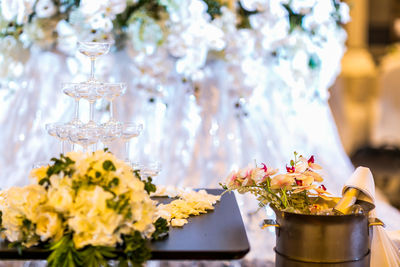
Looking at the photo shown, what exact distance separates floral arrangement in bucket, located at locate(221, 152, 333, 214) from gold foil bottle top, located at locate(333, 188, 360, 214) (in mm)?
46

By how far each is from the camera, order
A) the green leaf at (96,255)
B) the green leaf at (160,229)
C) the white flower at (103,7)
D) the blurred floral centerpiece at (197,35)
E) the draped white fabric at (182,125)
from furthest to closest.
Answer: the draped white fabric at (182,125)
the blurred floral centerpiece at (197,35)
the white flower at (103,7)
the green leaf at (160,229)
the green leaf at (96,255)

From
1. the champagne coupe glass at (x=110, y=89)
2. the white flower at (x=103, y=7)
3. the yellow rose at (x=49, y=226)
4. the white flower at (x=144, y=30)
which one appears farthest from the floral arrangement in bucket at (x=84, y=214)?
the white flower at (x=144, y=30)

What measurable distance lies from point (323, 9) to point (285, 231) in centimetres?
145

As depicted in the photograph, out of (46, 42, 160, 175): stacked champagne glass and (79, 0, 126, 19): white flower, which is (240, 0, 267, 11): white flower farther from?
(46, 42, 160, 175): stacked champagne glass

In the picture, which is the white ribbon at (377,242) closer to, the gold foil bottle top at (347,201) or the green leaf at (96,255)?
the gold foil bottle top at (347,201)

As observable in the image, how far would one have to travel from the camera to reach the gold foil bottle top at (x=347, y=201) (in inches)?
59.6

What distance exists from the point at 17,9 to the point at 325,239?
150 centimetres

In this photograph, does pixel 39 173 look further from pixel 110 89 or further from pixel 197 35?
pixel 197 35

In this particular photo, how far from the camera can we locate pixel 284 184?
148 cm

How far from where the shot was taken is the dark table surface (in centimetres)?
117

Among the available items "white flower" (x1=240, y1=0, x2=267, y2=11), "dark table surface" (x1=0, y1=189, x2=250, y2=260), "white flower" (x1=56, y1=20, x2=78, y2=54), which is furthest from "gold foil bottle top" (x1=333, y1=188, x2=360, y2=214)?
"white flower" (x1=56, y1=20, x2=78, y2=54)

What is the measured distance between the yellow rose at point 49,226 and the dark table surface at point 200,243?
0.11ft

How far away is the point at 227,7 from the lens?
2453mm

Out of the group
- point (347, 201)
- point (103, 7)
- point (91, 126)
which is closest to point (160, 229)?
point (91, 126)
